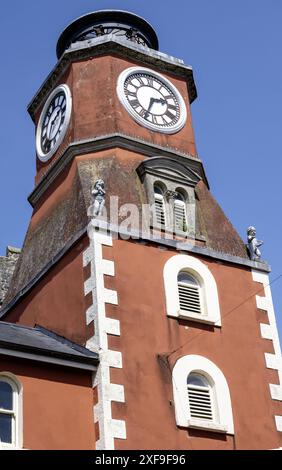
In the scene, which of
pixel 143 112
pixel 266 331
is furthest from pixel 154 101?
pixel 266 331

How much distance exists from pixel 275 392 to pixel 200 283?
11.0 ft

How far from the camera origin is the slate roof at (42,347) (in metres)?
21.3

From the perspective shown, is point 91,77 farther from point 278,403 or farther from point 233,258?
point 278,403

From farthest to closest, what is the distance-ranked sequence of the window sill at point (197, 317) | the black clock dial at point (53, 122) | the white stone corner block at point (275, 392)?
1. the black clock dial at point (53, 122)
2. the white stone corner block at point (275, 392)
3. the window sill at point (197, 317)

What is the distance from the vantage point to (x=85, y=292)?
23547mm

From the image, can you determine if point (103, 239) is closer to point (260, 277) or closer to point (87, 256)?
point (87, 256)

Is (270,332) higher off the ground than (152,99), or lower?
lower

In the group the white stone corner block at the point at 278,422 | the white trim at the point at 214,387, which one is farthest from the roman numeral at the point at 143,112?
the white stone corner block at the point at 278,422

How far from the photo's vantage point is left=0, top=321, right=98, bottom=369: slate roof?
69.9 feet

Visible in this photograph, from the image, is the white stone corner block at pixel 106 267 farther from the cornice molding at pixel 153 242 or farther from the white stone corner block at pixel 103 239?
the cornice molding at pixel 153 242

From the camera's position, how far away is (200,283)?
82.6ft

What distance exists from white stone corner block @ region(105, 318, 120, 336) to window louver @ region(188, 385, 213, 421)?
7.29 ft

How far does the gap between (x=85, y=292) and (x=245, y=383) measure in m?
4.55
